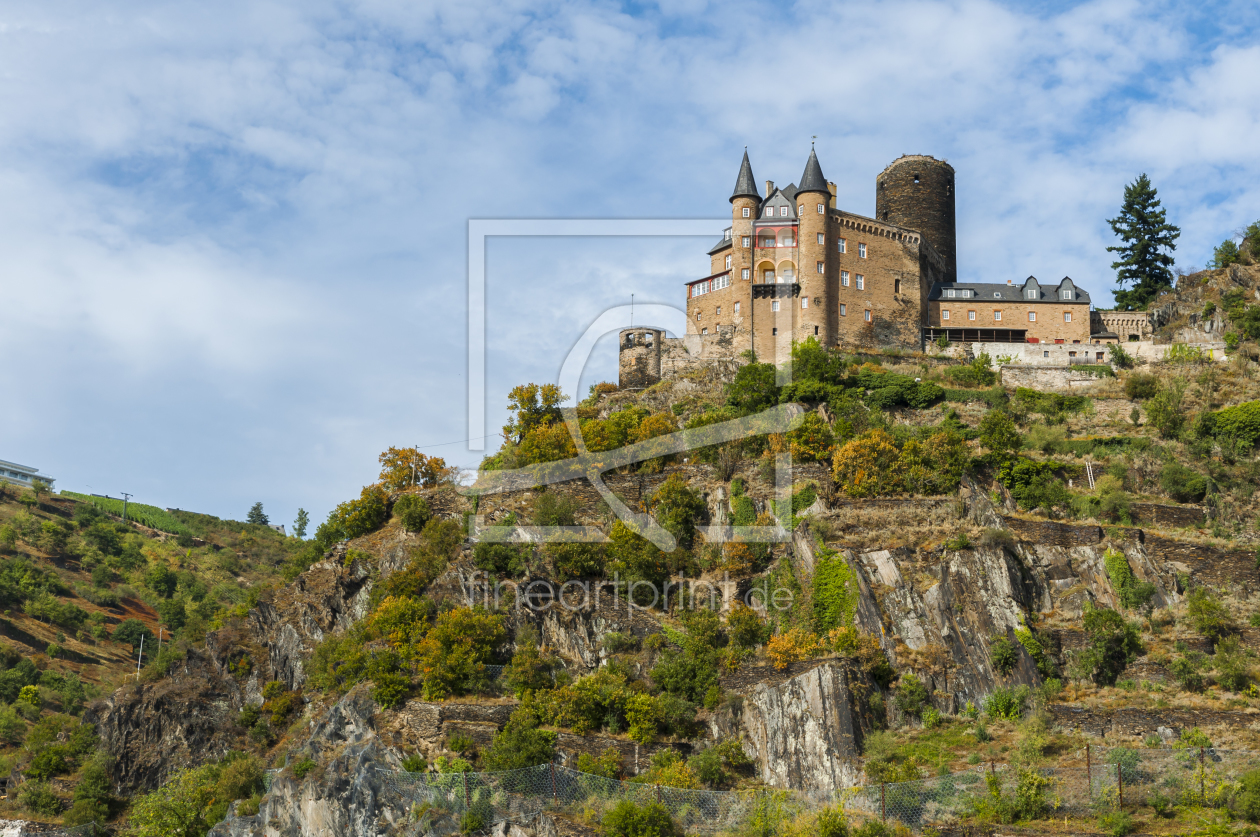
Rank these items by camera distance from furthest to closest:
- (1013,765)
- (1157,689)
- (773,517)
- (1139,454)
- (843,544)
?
1. (1139,454)
2. (773,517)
3. (843,544)
4. (1157,689)
5. (1013,765)

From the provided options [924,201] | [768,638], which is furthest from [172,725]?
[924,201]

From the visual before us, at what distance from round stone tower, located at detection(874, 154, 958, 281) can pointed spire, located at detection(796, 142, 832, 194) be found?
10.7 meters

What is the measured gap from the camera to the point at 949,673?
36594 mm

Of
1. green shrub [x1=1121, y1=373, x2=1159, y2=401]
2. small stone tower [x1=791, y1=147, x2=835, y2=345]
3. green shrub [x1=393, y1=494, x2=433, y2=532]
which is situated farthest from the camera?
small stone tower [x1=791, y1=147, x2=835, y2=345]

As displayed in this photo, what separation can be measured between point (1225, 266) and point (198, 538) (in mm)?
93088

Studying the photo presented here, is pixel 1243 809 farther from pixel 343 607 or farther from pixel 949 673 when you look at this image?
pixel 343 607

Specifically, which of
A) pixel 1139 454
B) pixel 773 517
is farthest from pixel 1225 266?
pixel 773 517

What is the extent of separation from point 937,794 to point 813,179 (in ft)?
139

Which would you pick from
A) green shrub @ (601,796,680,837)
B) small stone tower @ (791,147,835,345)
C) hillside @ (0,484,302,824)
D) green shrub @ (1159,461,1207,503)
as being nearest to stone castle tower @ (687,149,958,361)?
small stone tower @ (791,147,835,345)

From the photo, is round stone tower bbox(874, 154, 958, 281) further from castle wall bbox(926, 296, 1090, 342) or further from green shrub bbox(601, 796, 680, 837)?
green shrub bbox(601, 796, 680, 837)

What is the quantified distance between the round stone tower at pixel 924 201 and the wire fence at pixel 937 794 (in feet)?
155

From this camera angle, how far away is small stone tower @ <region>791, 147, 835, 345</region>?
2500 inches

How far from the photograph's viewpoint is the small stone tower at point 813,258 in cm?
6350

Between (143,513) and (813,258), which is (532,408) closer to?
(813,258)
